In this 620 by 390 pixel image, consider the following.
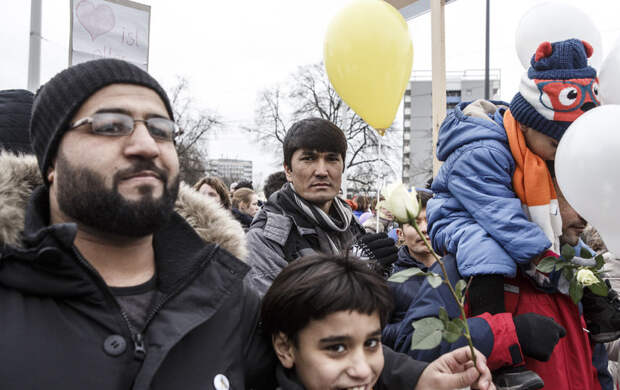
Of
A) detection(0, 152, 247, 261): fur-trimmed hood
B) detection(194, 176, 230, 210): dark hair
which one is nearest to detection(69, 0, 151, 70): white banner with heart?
detection(194, 176, 230, 210): dark hair

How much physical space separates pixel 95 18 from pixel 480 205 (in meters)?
3.69

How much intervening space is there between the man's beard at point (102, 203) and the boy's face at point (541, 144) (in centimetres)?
144

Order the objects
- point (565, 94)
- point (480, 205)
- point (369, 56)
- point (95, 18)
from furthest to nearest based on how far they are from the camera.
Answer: point (95, 18)
point (369, 56)
point (480, 205)
point (565, 94)

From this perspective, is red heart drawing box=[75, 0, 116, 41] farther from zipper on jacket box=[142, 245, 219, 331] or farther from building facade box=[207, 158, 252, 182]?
building facade box=[207, 158, 252, 182]

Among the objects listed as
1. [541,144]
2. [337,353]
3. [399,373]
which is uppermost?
[541,144]

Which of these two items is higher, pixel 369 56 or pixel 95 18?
pixel 95 18

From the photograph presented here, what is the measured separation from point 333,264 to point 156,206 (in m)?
0.61

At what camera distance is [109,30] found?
4.20m

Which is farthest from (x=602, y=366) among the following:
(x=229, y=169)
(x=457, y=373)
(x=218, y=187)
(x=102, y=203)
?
(x=229, y=169)

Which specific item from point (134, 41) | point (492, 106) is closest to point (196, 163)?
point (134, 41)

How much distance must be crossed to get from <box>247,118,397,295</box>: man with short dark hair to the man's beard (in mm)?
1182

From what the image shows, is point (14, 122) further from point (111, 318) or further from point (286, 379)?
point (286, 379)

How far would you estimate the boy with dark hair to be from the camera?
147 cm

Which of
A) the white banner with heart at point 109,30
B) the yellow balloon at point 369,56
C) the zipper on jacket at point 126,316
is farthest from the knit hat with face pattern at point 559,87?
the white banner with heart at point 109,30
